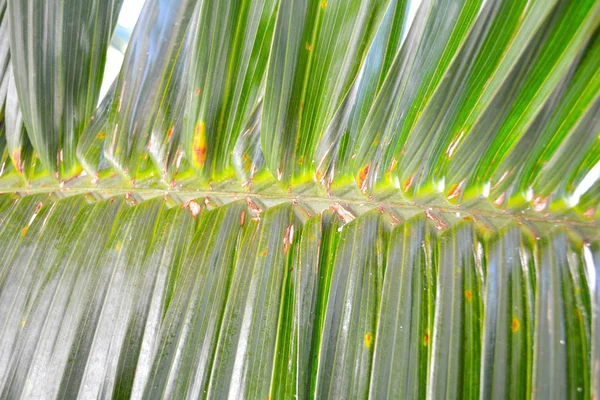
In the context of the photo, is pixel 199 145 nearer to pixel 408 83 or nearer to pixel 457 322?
pixel 408 83

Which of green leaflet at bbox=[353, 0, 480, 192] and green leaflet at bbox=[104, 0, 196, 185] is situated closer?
green leaflet at bbox=[353, 0, 480, 192]

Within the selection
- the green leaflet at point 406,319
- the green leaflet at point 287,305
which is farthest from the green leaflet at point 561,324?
the green leaflet at point 406,319

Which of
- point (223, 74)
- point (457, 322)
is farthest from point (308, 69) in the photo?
point (457, 322)

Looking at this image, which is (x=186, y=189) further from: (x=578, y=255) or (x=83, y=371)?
(x=578, y=255)

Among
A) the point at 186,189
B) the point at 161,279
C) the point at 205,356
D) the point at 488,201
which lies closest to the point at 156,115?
the point at 186,189

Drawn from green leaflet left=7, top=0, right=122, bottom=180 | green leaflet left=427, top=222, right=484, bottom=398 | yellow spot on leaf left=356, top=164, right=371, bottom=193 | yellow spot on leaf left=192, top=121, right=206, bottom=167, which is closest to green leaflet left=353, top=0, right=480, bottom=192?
yellow spot on leaf left=356, top=164, right=371, bottom=193

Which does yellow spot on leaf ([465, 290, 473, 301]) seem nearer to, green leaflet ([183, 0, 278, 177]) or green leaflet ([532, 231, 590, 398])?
green leaflet ([532, 231, 590, 398])
